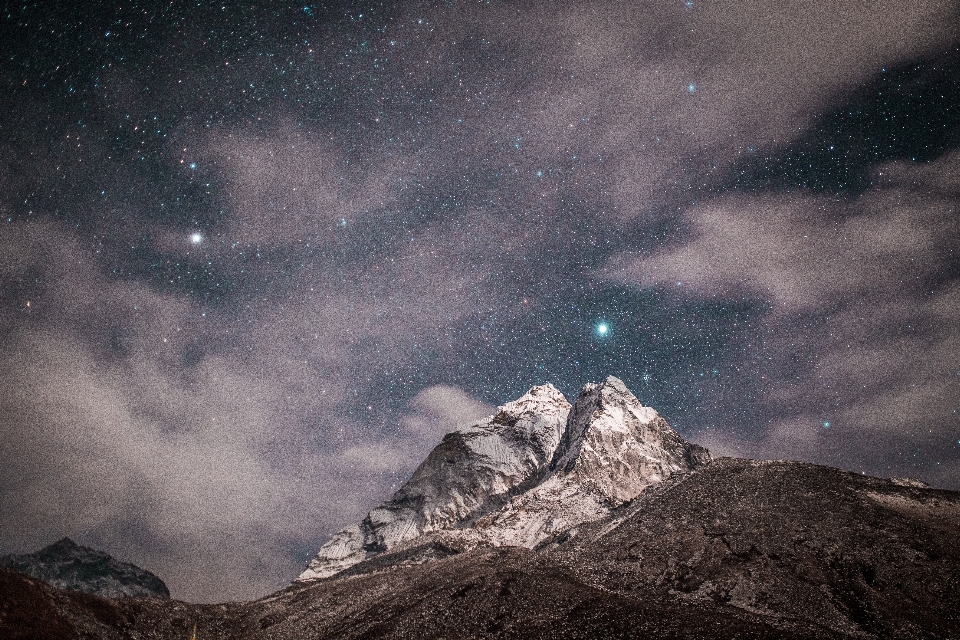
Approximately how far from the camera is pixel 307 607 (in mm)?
86312

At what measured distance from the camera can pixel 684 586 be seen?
64.4 metres

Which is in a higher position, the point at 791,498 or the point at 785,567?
the point at 791,498

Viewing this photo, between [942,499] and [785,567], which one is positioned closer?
[785,567]

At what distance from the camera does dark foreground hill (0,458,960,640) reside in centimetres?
5266

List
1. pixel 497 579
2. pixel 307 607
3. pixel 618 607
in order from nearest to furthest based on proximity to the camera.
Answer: pixel 618 607
pixel 497 579
pixel 307 607

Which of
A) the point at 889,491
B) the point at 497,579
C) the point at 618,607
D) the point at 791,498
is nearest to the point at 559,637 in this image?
the point at 618,607

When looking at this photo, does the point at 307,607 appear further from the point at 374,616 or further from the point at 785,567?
the point at 785,567

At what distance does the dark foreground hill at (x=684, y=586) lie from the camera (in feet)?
173

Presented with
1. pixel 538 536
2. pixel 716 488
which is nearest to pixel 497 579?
pixel 716 488

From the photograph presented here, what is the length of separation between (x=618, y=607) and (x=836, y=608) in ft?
76.6

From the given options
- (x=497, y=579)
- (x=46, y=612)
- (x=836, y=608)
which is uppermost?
(x=46, y=612)

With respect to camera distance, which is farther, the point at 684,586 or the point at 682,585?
the point at 682,585

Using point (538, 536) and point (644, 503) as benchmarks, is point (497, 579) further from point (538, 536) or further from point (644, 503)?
point (538, 536)

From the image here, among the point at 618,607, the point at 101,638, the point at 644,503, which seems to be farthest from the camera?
the point at 644,503
